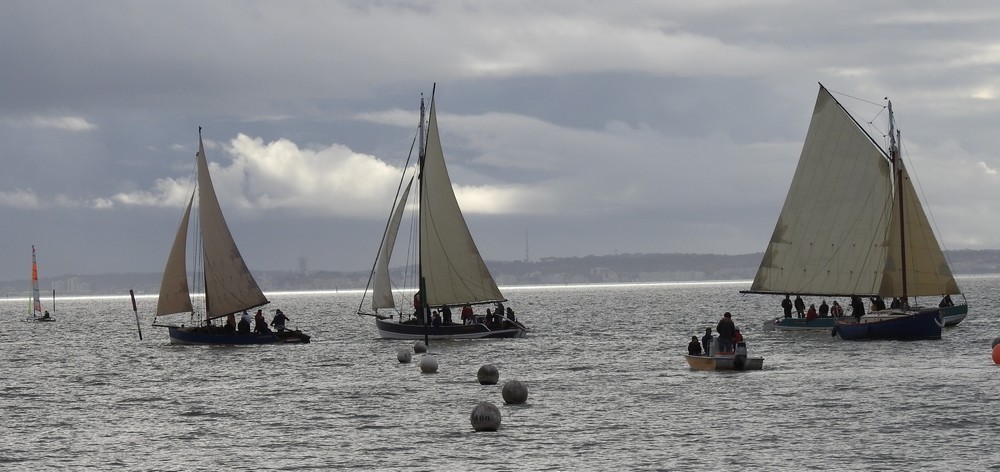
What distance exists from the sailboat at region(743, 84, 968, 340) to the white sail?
26.5m

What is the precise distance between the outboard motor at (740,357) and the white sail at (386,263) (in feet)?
113

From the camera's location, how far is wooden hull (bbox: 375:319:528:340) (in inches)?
3548

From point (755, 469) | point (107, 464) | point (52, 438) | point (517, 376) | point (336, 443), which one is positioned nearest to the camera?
point (755, 469)

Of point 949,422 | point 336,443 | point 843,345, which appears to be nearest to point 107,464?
point 336,443

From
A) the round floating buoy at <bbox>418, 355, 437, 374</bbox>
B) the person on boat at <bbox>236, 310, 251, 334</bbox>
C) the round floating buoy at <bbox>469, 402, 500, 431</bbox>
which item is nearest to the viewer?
the round floating buoy at <bbox>469, 402, 500, 431</bbox>

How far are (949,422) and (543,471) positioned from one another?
15.0 m

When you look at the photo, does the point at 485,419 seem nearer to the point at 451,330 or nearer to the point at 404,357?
the point at 404,357

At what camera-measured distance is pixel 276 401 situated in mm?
54125

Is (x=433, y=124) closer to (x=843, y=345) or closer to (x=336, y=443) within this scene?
(x=843, y=345)

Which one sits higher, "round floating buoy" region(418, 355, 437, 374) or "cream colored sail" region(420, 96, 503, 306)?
"cream colored sail" region(420, 96, 503, 306)

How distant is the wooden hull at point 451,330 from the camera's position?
90.1 m

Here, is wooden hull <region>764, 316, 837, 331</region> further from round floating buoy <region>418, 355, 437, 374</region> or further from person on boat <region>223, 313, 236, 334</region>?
person on boat <region>223, 313, 236, 334</region>

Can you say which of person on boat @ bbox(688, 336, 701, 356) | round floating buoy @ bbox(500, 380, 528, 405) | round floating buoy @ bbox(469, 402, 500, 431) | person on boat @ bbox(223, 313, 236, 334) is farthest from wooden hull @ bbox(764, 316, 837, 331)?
round floating buoy @ bbox(469, 402, 500, 431)

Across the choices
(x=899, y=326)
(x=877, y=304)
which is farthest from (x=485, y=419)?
(x=877, y=304)
